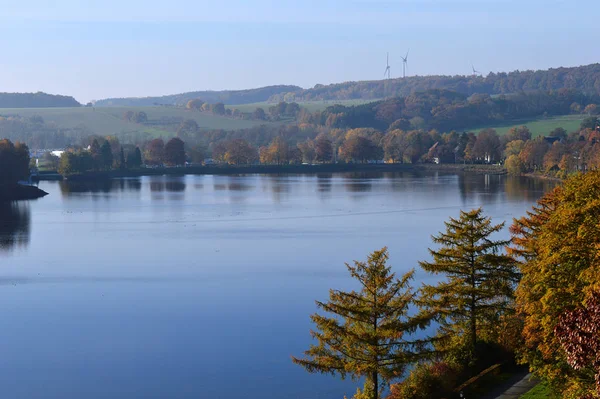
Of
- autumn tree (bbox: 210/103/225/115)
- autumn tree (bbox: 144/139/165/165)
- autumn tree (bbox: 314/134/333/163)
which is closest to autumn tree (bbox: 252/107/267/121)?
autumn tree (bbox: 210/103/225/115)

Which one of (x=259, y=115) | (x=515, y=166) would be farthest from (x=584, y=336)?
(x=259, y=115)

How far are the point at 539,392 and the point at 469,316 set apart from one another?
2714 millimetres

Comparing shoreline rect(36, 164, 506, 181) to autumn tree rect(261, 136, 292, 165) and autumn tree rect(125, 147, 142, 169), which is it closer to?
autumn tree rect(125, 147, 142, 169)

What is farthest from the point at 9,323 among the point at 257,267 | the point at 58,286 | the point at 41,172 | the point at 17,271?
the point at 41,172

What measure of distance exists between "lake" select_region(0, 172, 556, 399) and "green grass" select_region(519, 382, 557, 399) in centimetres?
365

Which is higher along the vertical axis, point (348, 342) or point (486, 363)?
point (348, 342)

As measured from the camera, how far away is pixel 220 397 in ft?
51.3

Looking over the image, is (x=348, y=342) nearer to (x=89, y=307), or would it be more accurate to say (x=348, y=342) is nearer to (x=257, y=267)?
(x=89, y=307)

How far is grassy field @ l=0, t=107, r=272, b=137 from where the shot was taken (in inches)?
5679

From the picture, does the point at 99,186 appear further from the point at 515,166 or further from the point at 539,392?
the point at 539,392

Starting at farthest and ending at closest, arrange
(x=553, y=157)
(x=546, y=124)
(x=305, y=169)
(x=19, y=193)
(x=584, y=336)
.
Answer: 1. (x=546, y=124)
2. (x=305, y=169)
3. (x=553, y=157)
4. (x=19, y=193)
5. (x=584, y=336)

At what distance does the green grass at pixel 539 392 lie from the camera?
13.3m

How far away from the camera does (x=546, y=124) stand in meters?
126

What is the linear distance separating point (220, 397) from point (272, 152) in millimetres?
86288
